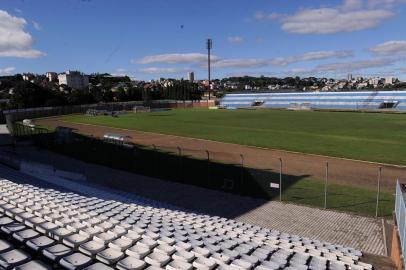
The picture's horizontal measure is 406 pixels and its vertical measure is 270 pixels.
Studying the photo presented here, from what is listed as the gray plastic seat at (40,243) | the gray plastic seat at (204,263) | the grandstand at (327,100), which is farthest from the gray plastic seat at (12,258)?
the grandstand at (327,100)

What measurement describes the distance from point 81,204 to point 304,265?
864 cm

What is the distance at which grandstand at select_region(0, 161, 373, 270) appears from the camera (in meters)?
7.55

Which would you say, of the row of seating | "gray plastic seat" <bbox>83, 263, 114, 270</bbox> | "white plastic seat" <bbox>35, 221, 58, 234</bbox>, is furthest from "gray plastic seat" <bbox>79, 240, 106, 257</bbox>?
"white plastic seat" <bbox>35, 221, 58, 234</bbox>

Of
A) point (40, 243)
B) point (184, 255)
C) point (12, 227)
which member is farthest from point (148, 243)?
point (12, 227)

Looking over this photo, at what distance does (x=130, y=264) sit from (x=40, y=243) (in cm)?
226

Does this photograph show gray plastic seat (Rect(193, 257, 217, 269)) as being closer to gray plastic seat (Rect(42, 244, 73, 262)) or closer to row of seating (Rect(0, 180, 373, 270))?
row of seating (Rect(0, 180, 373, 270))

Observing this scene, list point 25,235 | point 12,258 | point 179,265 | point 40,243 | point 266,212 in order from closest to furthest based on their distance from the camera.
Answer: point 12,258 < point 179,265 < point 40,243 < point 25,235 < point 266,212

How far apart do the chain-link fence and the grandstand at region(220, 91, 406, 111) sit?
70.6 m

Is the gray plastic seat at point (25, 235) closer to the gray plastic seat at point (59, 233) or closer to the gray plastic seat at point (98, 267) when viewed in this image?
the gray plastic seat at point (59, 233)

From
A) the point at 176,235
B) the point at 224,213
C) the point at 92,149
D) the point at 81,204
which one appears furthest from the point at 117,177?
the point at 176,235

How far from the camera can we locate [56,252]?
25.7 feet

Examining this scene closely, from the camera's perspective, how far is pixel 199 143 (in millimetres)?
40812

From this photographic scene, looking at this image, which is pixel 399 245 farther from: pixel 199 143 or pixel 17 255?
pixel 199 143

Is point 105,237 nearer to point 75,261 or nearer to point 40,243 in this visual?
point 40,243
